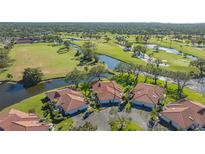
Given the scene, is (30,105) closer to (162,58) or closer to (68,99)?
(68,99)

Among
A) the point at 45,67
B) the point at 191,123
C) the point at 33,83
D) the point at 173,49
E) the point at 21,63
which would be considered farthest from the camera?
the point at 173,49

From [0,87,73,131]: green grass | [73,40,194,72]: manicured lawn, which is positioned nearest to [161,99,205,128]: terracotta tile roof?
[0,87,73,131]: green grass

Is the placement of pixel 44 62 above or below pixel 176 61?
below

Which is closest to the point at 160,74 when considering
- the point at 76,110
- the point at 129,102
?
the point at 129,102

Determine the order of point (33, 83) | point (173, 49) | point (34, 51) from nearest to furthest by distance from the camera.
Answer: point (33, 83) < point (34, 51) < point (173, 49)

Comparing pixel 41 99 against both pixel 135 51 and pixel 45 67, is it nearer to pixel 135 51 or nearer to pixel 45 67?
pixel 45 67

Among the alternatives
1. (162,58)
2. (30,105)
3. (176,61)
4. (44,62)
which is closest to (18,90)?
(30,105)

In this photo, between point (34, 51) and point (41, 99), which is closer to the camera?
point (41, 99)
